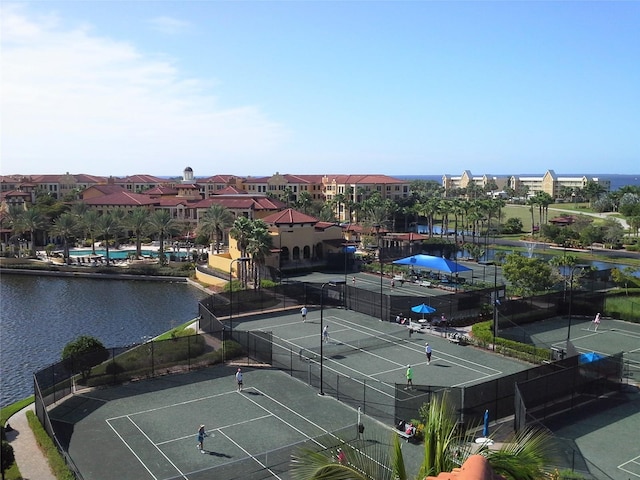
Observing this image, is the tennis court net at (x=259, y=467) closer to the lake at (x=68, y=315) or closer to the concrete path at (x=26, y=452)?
the concrete path at (x=26, y=452)

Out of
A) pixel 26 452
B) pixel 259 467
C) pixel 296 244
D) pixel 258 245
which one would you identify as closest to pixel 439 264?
pixel 258 245

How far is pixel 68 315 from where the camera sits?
2128 inches

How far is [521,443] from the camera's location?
9.84 m

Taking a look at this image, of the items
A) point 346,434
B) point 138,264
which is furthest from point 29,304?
point 346,434

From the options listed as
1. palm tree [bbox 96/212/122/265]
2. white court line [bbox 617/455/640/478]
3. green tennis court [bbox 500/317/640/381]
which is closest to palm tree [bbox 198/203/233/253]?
palm tree [bbox 96/212/122/265]

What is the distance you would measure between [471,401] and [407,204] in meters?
112

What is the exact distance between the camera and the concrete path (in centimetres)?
2173

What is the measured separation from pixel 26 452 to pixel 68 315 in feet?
107

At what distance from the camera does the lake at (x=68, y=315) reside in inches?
1583

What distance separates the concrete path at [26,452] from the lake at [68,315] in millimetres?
7097

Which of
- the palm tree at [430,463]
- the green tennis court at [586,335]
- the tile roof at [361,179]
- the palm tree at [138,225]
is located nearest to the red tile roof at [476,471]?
the palm tree at [430,463]

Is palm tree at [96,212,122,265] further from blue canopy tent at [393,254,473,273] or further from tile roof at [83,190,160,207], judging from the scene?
blue canopy tent at [393,254,473,273]

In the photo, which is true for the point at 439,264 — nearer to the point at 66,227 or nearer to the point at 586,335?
the point at 586,335

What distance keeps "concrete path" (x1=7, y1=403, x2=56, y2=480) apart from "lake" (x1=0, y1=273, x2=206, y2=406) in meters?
7.10
